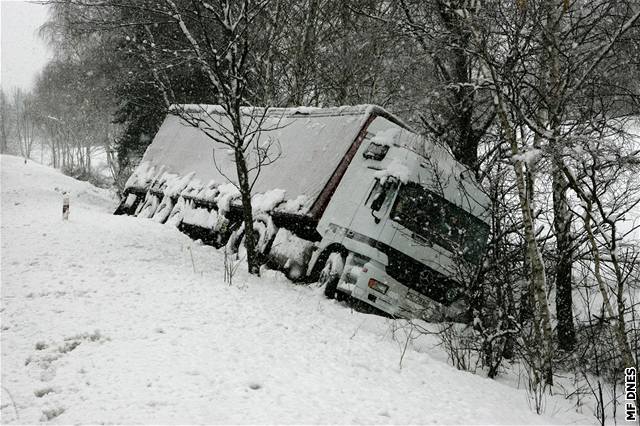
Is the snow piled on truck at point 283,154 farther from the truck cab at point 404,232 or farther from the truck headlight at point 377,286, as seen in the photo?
the truck headlight at point 377,286

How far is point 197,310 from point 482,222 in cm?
485

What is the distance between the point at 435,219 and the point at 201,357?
4585 millimetres

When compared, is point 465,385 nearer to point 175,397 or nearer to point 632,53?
point 175,397

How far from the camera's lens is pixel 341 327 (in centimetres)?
577

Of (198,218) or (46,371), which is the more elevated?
(198,218)

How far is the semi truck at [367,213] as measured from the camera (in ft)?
23.3

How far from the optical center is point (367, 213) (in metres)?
7.41

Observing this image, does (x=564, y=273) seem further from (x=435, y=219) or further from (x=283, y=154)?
(x=283, y=154)

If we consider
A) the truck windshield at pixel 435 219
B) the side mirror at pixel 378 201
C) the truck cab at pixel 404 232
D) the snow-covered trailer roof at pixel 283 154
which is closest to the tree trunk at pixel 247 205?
the snow-covered trailer roof at pixel 283 154

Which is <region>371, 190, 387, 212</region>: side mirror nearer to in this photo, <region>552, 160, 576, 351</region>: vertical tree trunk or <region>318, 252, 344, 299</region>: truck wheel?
<region>318, 252, 344, 299</region>: truck wheel

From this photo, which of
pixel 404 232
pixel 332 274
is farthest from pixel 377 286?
pixel 404 232

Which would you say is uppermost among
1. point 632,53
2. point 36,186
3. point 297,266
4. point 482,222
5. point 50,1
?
point 50,1

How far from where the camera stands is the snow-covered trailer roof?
27.3ft

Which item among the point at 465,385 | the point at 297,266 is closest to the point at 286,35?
the point at 297,266
